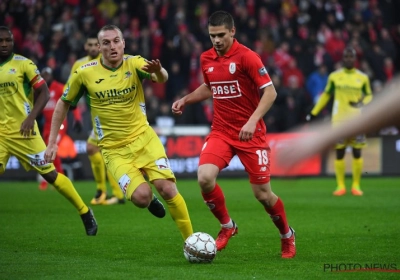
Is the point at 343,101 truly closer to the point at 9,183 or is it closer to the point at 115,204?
the point at 115,204

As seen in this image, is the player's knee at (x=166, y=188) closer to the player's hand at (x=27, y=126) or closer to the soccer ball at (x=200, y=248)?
the soccer ball at (x=200, y=248)

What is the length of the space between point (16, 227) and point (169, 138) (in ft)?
31.8

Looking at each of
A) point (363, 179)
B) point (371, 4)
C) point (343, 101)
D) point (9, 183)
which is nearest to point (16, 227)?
point (343, 101)

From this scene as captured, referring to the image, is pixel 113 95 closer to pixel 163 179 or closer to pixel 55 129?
pixel 55 129

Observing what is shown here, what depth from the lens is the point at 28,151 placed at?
9945 mm

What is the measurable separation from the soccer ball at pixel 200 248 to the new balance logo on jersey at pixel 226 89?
1.57 meters

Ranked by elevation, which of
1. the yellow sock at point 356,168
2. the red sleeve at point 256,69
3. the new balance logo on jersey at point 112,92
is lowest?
the yellow sock at point 356,168

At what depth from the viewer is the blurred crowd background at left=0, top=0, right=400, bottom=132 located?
73.9 ft

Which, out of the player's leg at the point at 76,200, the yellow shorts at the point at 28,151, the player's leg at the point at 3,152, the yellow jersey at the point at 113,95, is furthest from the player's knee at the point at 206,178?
the player's leg at the point at 3,152

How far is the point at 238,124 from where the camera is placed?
27.5 feet

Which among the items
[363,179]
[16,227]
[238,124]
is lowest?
[363,179]

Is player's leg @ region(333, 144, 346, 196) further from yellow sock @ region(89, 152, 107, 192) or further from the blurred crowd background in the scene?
the blurred crowd background

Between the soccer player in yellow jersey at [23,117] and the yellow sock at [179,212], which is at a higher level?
the soccer player in yellow jersey at [23,117]

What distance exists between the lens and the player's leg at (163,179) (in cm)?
810
